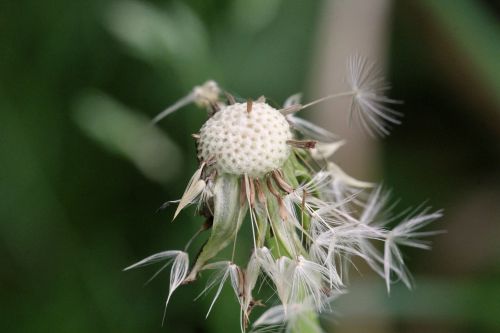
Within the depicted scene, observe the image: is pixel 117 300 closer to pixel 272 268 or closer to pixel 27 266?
pixel 27 266

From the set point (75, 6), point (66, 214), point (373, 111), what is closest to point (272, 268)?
point (373, 111)

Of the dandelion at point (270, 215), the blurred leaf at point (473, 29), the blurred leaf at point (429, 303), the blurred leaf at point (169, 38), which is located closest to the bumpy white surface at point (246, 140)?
the dandelion at point (270, 215)

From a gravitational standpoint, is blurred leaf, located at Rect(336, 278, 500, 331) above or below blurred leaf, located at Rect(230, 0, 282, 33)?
below

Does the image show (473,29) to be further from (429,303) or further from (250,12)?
(429,303)

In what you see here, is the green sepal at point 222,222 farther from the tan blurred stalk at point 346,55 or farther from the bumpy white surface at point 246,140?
the tan blurred stalk at point 346,55

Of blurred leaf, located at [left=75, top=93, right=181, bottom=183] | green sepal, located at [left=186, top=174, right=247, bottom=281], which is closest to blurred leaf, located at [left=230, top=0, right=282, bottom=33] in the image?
blurred leaf, located at [left=75, top=93, right=181, bottom=183]

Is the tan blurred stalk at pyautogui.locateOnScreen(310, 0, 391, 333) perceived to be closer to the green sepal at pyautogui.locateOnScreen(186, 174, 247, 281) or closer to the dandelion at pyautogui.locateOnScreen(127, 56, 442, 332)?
the dandelion at pyautogui.locateOnScreen(127, 56, 442, 332)
